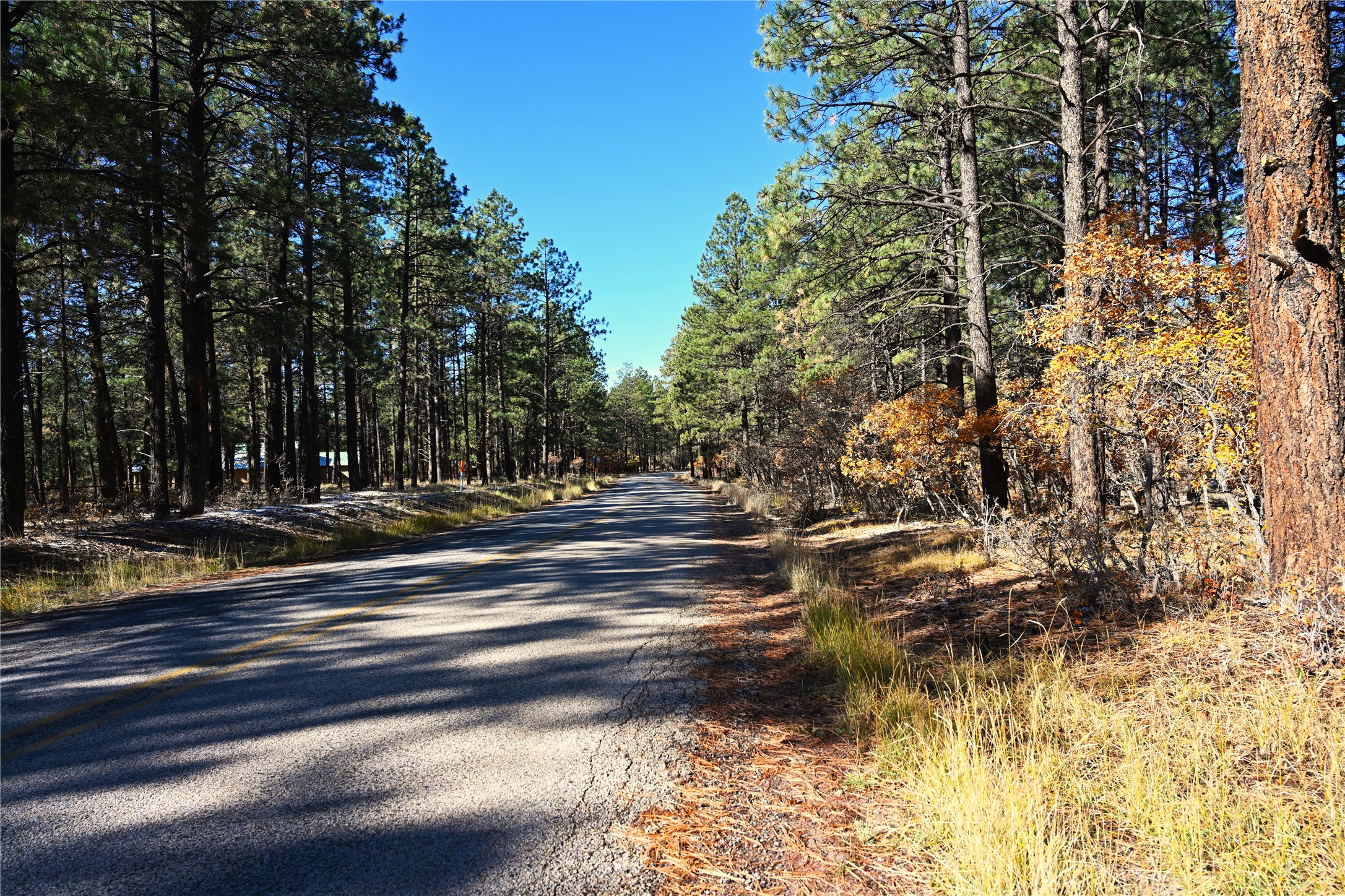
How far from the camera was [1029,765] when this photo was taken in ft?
8.41

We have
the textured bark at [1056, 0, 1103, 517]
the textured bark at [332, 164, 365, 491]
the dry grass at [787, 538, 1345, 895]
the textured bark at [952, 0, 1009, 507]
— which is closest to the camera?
the dry grass at [787, 538, 1345, 895]

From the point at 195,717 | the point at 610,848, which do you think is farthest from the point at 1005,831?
the point at 195,717

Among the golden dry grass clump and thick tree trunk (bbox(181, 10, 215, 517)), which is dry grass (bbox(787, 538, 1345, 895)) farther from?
thick tree trunk (bbox(181, 10, 215, 517))

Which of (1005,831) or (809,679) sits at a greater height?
(1005,831)

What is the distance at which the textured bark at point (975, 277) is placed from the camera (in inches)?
384

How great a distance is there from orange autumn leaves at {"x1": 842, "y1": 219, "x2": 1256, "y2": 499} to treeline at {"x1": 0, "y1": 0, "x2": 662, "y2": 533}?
1292 cm

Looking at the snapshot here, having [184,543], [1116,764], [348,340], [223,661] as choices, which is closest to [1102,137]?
[1116,764]

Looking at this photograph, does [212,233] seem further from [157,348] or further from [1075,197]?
[1075,197]

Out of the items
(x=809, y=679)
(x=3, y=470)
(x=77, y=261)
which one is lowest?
(x=809, y=679)

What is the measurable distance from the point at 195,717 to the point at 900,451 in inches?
364

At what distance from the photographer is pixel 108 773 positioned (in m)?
3.00

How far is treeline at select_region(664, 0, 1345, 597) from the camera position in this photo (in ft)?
15.5

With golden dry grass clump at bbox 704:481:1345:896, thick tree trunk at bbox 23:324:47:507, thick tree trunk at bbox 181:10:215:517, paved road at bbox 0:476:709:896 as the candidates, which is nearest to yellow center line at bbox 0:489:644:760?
paved road at bbox 0:476:709:896

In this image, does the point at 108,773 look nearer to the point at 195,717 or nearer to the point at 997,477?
the point at 195,717
